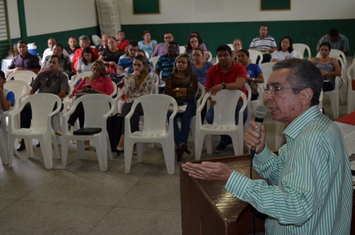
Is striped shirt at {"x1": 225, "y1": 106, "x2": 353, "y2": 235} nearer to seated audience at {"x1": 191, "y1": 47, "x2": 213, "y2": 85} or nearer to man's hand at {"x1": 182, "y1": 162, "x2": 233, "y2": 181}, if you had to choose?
man's hand at {"x1": 182, "y1": 162, "x2": 233, "y2": 181}

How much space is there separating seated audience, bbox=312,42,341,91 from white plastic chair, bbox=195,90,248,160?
2.09 metres

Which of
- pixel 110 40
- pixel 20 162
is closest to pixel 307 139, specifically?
pixel 20 162

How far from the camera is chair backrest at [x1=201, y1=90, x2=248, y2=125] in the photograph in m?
5.36

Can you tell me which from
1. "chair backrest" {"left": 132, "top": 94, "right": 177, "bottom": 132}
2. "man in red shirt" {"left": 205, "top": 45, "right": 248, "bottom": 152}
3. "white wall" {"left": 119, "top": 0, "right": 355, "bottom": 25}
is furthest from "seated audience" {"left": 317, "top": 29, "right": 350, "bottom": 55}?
"chair backrest" {"left": 132, "top": 94, "right": 177, "bottom": 132}

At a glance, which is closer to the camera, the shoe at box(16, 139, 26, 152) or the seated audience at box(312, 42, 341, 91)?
the shoe at box(16, 139, 26, 152)

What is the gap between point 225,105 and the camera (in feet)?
17.8

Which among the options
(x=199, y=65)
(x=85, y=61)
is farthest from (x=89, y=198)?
(x=85, y=61)

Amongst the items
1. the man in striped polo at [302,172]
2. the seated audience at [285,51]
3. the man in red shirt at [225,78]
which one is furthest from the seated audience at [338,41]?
the man in striped polo at [302,172]

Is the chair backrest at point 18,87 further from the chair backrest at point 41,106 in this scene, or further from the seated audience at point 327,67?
the seated audience at point 327,67

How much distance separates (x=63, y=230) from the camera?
3.69 meters

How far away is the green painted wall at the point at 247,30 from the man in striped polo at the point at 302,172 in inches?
516

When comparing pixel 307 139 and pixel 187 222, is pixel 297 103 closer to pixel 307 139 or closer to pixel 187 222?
pixel 307 139

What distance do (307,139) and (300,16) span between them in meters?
13.4

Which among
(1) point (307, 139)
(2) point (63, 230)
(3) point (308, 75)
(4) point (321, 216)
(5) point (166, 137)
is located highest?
(3) point (308, 75)
